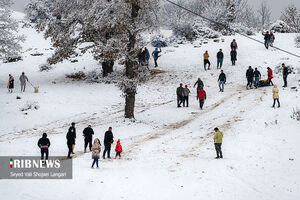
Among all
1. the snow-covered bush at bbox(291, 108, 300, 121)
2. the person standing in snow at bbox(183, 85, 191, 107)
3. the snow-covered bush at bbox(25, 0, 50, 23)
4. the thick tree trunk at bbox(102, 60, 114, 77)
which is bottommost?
the snow-covered bush at bbox(291, 108, 300, 121)

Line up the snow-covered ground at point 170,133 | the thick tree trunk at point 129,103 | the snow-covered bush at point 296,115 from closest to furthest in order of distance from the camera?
the snow-covered ground at point 170,133, the snow-covered bush at point 296,115, the thick tree trunk at point 129,103

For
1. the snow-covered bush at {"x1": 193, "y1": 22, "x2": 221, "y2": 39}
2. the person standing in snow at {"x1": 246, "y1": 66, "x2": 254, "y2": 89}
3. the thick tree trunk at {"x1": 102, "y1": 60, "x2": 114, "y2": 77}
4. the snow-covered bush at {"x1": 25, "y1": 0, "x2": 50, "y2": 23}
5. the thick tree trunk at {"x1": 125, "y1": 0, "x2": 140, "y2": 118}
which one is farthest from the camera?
the snow-covered bush at {"x1": 193, "y1": 22, "x2": 221, "y2": 39}

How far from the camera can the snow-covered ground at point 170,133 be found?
10578 millimetres

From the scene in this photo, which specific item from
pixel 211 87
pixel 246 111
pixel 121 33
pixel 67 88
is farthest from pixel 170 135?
pixel 67 88

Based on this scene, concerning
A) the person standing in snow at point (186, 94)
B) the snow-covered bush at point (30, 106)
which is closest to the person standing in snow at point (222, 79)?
the person standing in snow at point (186, 94)

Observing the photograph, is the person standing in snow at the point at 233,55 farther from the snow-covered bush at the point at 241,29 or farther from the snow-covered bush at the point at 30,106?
the snow-covered bush at the point at 30,106

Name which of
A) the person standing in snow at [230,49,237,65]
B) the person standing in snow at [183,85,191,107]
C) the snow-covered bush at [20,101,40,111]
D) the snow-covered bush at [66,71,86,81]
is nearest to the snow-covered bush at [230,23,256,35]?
the person standing in snow at [230,49,237,65]

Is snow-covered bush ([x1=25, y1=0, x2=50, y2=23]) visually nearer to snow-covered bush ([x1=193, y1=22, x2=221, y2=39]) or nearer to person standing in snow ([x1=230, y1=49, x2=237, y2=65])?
person standing in snow ([x1=230, y1=49, x2=237, y2=65])
